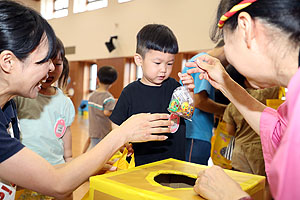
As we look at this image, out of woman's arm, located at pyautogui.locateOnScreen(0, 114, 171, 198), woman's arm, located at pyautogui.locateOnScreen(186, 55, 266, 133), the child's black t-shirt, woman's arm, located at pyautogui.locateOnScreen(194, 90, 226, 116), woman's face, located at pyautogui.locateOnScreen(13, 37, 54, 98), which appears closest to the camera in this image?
woman's arm, located at pyautogui.locateOnScreen(0, 114, 171, 198)

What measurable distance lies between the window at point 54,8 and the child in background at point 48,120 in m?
13.7

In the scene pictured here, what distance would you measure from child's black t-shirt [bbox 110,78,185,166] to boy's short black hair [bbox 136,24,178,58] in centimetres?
25

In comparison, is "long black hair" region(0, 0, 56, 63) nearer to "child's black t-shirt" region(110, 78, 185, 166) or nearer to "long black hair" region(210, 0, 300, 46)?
"child's black t-shirt" region(110, 78, 185, 166)

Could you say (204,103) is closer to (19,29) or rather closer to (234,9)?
(234,9)

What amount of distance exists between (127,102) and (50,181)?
0.82 m

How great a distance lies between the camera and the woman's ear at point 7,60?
3.41 ft

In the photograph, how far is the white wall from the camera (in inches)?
366

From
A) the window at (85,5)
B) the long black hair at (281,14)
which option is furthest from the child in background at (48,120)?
the window at (85,5)

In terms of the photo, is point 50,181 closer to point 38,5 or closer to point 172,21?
point 172,21

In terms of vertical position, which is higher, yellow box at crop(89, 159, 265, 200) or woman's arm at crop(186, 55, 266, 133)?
woman's arm at crop(186, 55, 266, 133)

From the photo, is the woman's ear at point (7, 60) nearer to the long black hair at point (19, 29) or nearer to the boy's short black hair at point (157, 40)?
the long black hair at point (19, 29)

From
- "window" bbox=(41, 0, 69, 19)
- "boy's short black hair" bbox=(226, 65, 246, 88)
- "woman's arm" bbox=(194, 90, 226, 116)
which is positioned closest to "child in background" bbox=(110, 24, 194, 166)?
"woman's arm" bbox=(194, 90, 226, 116)

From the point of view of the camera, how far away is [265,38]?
2.60 feet

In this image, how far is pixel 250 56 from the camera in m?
0.87
